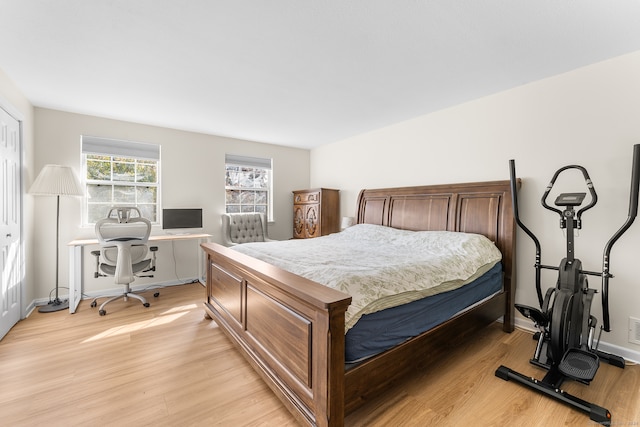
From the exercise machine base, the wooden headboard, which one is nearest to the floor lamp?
the wooden headboard

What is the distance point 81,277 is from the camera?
12.0ft

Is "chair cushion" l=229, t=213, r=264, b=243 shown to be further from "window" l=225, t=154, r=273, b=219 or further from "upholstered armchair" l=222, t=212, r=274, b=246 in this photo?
"window" l=225, t=154, r=273, b=219

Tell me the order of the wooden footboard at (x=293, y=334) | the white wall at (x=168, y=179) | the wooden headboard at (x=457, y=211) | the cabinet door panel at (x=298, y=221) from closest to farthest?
the wooden footboard at (x=293, y=334), the wooden headboard at (x=457, y=211), the white wall at (x=168, y=179), the cabinet door panel at (x=298, y=221)

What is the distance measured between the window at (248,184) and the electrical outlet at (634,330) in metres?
4.64

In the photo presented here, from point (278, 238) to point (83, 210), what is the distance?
2.89 m

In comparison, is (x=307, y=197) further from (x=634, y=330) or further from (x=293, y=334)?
(x=634, y=330)

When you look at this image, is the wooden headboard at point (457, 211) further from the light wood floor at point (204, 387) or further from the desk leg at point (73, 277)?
the desk leg at point (73, 277)

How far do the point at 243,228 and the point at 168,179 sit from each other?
4.35 feet

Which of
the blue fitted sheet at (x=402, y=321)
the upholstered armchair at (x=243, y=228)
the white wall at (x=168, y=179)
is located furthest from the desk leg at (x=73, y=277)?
the blue fitted sheet at (x=402, y=321)

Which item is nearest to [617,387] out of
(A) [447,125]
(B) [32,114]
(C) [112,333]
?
(A) [447,125]

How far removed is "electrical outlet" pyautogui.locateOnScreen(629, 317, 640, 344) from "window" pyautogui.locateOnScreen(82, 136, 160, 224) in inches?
209

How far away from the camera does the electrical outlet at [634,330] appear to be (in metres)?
2.20

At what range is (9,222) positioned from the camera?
8.79ft

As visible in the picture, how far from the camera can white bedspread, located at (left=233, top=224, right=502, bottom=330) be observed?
1.61 metres
